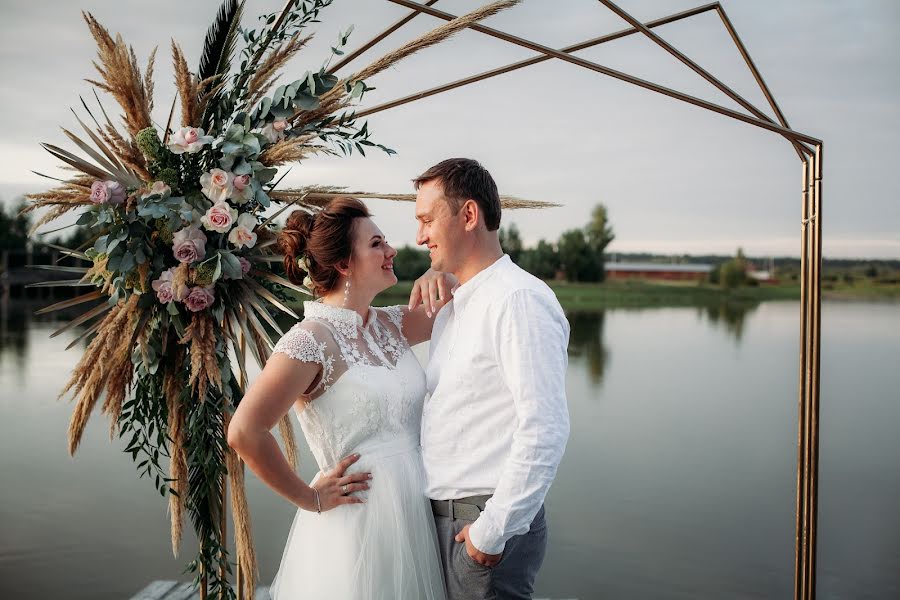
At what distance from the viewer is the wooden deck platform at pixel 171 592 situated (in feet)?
11.2

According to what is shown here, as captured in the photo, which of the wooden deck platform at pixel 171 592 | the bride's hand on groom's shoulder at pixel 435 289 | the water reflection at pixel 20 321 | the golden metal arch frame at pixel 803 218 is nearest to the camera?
the bride's hand on groom's shoulder at pixel 435 289

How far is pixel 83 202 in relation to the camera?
2047mm

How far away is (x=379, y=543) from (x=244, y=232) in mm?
880

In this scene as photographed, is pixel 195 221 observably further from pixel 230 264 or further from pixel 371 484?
pixel 371 484

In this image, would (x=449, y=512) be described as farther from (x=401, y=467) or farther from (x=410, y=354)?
(x=410, y=354)

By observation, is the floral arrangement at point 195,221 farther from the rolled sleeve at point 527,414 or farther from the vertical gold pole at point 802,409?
the vertical gold pole at point 802,409

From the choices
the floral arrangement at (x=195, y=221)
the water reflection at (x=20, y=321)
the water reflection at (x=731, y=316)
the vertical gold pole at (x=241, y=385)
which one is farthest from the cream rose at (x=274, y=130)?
the water reflection at (x=731, y=316)

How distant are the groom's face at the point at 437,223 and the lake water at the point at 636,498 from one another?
3.58 feet

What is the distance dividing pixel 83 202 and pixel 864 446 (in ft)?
42.9

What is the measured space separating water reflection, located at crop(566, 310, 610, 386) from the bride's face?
50.8ft

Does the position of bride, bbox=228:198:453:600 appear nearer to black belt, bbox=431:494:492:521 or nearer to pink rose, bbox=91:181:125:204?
black belt, bbox=431:494:492:521

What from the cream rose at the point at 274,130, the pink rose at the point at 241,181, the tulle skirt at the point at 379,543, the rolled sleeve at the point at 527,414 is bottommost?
the tulle skirt at the point at 379,543

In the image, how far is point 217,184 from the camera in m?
2.04

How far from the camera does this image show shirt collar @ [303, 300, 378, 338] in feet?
6.83
